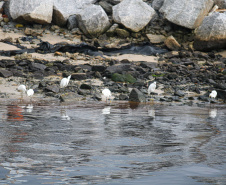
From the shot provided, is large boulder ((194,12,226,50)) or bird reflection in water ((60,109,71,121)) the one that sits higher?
large boulder ((194,12,226,50))

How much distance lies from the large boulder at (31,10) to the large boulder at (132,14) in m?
4.13

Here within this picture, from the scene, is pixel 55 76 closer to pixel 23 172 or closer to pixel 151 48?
pixel 151 48

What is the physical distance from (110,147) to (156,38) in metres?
18.0

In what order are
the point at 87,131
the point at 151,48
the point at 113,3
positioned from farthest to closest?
the point at 113,3 < the point at 151,48 < the point at 87,131

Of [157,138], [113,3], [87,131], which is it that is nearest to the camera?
[157,138]

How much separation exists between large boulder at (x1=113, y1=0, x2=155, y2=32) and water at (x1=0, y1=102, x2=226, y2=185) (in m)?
A: 14.2

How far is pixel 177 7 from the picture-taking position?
73.2ft

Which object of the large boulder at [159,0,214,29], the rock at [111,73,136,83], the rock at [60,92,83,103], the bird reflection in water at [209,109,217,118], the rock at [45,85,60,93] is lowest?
the bird reflection in water at [209,109,217,118]

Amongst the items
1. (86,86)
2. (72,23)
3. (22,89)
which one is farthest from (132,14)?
(22,89)

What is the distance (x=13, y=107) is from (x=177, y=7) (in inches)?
625

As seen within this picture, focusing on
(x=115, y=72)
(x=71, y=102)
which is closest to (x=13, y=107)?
(x=71, y=102)

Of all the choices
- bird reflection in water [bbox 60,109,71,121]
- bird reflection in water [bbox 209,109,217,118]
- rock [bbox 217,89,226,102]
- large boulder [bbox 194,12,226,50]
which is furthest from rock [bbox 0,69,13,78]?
large boulder [bbox 194,12,226,50]

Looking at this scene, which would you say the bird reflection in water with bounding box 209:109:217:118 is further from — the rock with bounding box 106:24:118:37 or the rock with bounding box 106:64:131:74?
the rock with bounding box 106:24:118:37

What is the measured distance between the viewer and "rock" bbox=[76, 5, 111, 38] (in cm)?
2183
